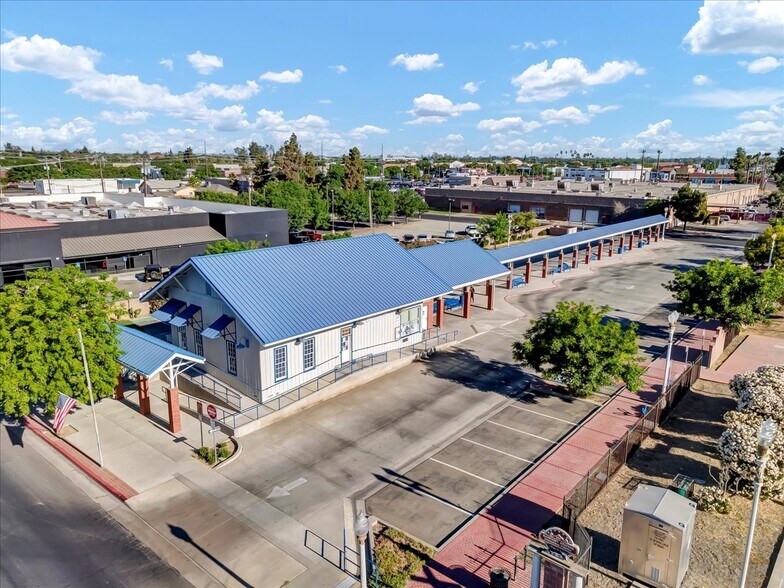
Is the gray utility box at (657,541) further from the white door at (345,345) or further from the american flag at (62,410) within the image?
the american flag at (62,410)

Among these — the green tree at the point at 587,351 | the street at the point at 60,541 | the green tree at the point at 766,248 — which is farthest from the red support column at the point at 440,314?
the green tree at the point at 766,248

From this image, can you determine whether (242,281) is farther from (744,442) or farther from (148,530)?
(744,442)

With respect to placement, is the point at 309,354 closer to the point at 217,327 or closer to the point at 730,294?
the point at 217,327

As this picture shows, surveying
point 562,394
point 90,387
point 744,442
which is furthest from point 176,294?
point 744,442

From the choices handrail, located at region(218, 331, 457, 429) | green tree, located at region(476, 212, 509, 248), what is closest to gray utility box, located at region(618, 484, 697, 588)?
handrail, located at region(218, 331, 457, 429)

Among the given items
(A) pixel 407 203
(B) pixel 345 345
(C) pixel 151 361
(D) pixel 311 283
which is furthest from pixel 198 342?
(A) pixel 407 203

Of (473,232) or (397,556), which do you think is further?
(473,232)
